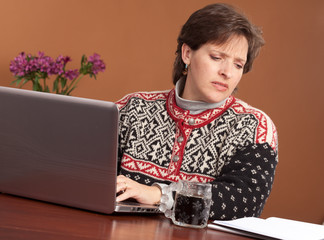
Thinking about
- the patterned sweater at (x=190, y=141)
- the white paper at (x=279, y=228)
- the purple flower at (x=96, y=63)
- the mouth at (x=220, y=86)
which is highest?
the purple flower at (x=96, y=63)

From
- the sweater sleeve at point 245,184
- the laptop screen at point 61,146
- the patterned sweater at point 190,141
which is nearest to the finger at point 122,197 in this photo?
the laptop screen at point 61,146

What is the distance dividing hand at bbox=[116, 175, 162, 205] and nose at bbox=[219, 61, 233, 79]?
1.94 feet

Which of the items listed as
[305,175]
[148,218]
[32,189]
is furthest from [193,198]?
[305,175]

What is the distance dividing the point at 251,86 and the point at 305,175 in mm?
882

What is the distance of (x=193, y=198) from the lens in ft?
3.73

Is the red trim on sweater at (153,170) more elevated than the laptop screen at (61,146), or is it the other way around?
the laptop screen at (61,146)

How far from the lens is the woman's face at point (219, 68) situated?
1.75 m

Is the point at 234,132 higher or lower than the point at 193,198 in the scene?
higher

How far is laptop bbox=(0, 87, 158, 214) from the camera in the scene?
999 mm

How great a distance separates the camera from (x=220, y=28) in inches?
69.7

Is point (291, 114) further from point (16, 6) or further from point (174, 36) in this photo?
point (16, 6)

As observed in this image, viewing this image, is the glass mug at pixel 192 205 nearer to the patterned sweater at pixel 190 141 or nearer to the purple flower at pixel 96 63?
the patterned sweater at pixel 190 141

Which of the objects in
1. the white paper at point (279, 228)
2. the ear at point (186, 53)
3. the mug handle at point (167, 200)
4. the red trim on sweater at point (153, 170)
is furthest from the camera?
the ear at point (186, 53)

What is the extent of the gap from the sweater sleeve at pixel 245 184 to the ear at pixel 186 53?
501mm
